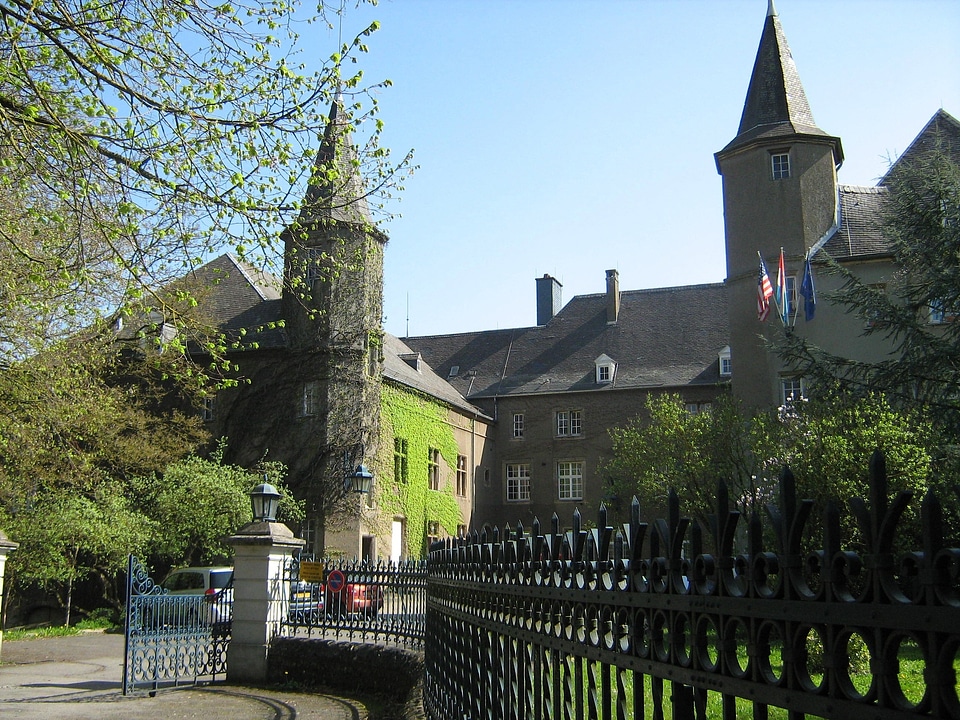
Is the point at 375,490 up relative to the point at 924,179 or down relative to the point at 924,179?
down

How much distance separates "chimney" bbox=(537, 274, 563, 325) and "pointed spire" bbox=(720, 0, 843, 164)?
62.8 feet

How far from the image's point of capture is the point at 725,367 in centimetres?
4200

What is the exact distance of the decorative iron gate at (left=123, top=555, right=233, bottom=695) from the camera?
13047 mm

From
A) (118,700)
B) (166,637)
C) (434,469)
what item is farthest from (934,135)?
(118,700)

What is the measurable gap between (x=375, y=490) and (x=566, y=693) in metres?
29.8

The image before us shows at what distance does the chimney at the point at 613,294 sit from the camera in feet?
155

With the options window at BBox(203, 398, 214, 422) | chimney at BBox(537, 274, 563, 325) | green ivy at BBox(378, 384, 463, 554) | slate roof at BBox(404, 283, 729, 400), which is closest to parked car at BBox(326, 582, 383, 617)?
green ivy at BBox(378, 384, 463, 554)

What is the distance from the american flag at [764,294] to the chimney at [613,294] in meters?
17.7

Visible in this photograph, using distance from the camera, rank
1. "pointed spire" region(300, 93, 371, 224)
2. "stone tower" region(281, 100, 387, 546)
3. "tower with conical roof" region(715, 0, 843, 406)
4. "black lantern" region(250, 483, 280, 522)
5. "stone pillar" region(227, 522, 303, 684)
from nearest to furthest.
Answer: "pointed spire" region(300, 93, 371, 224) → "stone pillar" region(227, 522, 303, 684) → "black lantern" region(250, 483, 280, 522) → "tower with conical roof" region(715, 0, 843, 406) → "stone tower" region(281, 100, 387, 546)

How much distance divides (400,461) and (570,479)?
12.2 metres

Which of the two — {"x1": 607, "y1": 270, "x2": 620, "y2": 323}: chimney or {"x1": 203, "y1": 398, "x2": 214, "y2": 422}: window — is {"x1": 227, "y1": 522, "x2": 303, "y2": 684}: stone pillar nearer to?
{"x1": 203, "y1": 398, "x2": 214, "y2": 422}: window

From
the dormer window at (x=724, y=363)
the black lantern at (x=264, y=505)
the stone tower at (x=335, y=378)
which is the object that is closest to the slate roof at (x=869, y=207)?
the dormer window at (x=724, y=363)

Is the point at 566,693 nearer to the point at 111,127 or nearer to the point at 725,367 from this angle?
the point at 111,127

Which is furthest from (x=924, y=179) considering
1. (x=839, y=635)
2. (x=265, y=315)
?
(x=265, y=315)
